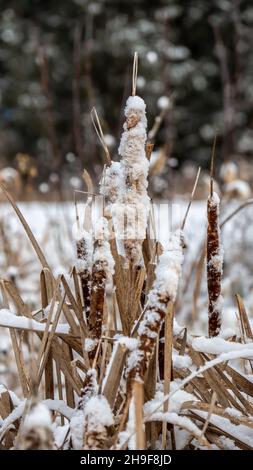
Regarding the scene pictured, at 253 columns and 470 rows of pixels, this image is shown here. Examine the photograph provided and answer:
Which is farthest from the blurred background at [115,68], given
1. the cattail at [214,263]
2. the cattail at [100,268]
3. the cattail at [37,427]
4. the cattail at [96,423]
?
the cattail at [37,427]

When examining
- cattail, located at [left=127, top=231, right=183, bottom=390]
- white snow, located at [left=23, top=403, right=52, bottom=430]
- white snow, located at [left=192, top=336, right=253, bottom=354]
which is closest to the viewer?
white snow, located at [left=23, top=403, right=52, bottom=430]

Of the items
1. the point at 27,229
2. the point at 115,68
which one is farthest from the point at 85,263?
the point at 115,68

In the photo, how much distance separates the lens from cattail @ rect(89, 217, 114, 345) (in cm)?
77

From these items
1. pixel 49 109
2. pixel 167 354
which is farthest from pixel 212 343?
pixel 49 109

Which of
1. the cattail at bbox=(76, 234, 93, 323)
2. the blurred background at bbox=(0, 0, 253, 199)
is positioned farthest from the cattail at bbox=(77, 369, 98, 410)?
the blurred background at bbox=(0, 0, 253, 199)

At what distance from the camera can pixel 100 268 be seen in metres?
0.77

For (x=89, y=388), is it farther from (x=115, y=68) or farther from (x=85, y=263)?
(x=115, y=68)

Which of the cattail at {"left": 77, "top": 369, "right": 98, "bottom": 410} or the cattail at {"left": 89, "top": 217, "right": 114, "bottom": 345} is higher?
the cattail at {"left": 89, "top": 217, "right": 114, "bottom": 345}

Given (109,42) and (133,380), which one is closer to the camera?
(133,380)

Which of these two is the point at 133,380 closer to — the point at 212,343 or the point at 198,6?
the point at 212,343

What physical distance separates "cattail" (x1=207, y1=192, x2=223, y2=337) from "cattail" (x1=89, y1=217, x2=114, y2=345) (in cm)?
16

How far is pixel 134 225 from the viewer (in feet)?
2.62

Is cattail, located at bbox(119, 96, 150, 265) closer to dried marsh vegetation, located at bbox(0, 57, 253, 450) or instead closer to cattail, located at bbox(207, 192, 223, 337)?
dried marsh vegetation, located at bbox(0, 57, 253, 450)
